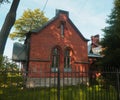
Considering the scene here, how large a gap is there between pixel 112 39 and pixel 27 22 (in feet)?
74.4

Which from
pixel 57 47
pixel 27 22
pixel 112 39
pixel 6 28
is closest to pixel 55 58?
pixel 57 47

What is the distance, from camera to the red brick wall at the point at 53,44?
63.8 feet

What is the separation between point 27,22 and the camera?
36.2 metres

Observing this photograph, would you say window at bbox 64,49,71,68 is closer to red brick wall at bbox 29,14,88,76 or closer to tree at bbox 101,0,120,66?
red brick wall at bbox 29,14,88,76

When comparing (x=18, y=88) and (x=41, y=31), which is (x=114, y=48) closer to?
(x=41, y=31)

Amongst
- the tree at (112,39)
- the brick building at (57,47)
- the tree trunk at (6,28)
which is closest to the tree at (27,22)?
the brick building at (57,47)

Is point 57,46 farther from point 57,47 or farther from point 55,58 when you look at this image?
point 55,58

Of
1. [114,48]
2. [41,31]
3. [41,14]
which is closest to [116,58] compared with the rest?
[114,48]

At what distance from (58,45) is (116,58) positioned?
7.10m

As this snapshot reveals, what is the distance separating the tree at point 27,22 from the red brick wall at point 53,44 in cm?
1506

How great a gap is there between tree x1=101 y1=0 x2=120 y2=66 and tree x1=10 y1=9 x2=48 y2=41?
20.2 m

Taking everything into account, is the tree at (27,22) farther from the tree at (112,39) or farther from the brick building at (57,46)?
the tree at (112,39)

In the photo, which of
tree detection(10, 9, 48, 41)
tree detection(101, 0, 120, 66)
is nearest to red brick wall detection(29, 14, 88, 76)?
tree detection(101, 0, 120, 66)

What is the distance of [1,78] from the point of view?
17.7 feet
